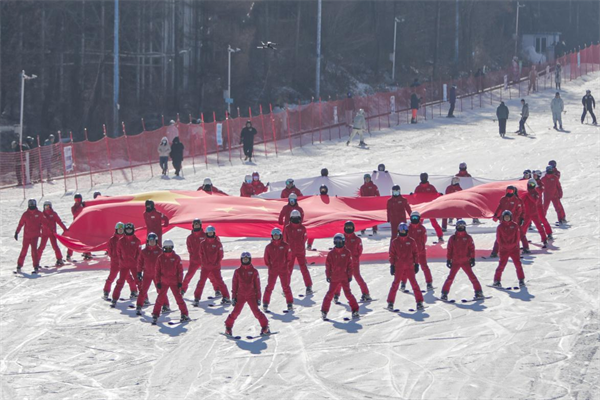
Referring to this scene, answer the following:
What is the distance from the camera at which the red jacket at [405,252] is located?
17328mm

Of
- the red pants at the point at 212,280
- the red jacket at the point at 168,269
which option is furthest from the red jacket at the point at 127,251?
the red jacket at the point at 168,269

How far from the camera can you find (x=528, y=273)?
1998 cm

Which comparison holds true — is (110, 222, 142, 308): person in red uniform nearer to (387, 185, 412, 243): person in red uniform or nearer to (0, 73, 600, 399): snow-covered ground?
(0, 73, 600, 399): snow-covered ground

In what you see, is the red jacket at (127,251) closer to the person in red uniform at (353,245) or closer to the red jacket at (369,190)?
the person in red uniform at (353,245)

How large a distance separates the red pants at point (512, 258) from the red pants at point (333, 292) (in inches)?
125

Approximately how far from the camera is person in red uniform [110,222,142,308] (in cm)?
1823

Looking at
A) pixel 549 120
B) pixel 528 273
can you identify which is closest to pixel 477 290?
pixel 528 273

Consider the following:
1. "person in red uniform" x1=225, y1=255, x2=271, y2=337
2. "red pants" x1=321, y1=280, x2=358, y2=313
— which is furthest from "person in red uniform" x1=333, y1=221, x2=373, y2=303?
"person in red uniform" x1=225, y1=255, x2=271, y2=337

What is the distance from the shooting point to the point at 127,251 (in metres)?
18.2

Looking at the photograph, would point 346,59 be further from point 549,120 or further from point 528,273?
point 528,273

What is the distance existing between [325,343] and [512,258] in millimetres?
4557

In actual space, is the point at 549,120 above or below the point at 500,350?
above

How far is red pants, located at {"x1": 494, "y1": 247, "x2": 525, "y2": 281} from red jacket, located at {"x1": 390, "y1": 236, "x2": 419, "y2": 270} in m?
2.06

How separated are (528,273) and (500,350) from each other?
4.69 m
